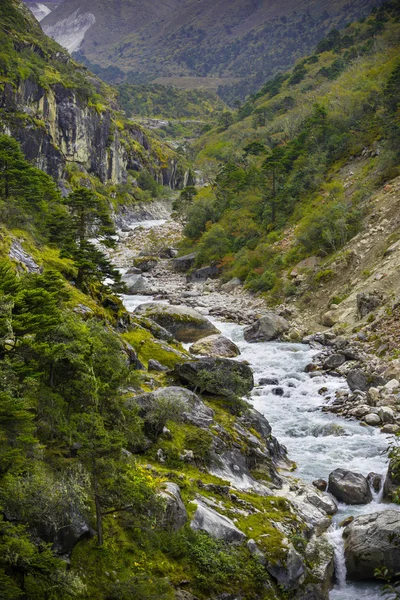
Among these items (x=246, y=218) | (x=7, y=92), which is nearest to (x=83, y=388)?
(x=246, y=218)

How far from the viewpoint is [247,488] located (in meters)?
18.5

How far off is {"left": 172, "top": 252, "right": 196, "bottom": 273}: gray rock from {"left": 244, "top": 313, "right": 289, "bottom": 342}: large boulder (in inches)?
1144

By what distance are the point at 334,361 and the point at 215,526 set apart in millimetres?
21232

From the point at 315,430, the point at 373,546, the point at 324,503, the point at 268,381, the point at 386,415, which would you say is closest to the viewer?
the point at 373,546

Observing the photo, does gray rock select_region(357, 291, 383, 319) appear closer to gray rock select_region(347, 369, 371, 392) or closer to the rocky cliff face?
gray rock select_region(347, 369, 371, 392)

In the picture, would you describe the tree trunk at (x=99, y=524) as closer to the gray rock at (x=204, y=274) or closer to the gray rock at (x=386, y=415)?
the gray rock at (x=386, y=415)

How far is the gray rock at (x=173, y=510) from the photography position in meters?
14.0

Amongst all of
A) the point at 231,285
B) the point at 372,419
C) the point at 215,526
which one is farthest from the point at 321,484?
the point at 231,285

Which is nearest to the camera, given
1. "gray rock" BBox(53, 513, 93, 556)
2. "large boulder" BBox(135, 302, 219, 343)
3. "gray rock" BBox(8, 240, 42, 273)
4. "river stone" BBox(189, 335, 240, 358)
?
"gray rock" BBox(53, 513, 93, 556)

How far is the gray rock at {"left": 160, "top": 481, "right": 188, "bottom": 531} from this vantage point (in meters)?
14.0

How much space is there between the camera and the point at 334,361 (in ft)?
112

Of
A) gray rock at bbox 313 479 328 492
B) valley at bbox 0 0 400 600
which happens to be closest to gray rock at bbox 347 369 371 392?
valley at bbox 0 0 400 600

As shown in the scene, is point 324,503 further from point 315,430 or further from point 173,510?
point 173,510

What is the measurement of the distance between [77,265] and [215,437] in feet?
46.2
